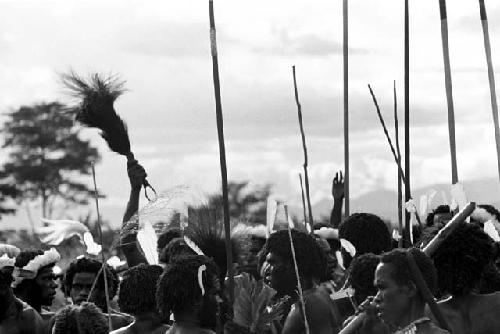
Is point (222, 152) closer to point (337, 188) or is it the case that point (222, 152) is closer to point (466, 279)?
point (466, 279)

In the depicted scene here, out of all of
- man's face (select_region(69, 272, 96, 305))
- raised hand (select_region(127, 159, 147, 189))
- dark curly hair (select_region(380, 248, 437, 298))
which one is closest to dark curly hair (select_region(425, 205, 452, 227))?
raised hand (select_region(127, 159, 147, 189))

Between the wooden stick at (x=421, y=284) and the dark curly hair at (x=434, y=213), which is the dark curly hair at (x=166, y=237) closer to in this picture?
the dark curly hair at (x=434, y=213)

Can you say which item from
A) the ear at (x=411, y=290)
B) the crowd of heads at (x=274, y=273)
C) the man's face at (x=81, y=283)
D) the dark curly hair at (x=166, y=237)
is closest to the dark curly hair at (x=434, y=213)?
the crowd of heads at (x=274, y=273)

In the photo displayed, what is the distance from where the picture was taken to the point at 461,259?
6.67 m

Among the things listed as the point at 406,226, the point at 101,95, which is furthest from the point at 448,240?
the point at 101,95

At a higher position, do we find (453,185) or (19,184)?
(453,185)

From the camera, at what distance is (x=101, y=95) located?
33.0 feet

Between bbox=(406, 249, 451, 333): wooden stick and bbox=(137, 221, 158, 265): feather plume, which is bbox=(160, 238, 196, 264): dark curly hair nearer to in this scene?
bbox=(137, 221, 158, 265): feather plume

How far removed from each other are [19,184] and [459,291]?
50.8 m

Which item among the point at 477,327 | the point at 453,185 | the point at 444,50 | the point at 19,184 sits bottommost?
the point at 19,184

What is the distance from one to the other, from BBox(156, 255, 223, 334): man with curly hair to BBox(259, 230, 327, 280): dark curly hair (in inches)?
34.4

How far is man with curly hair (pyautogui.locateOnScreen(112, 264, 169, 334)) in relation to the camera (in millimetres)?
7355

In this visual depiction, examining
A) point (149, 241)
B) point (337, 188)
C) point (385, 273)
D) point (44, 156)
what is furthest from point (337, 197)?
point (44, 156)

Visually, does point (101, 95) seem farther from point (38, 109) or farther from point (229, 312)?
point (38, 109)
